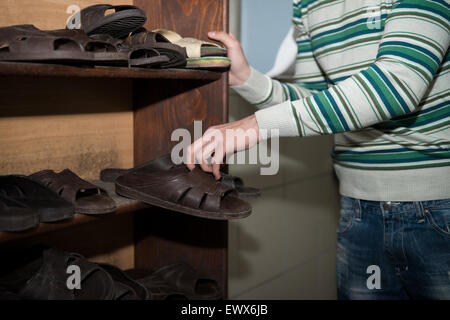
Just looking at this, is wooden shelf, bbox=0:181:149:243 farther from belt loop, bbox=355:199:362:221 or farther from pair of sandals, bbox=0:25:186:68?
belt loop, bbox=355:199:362:221

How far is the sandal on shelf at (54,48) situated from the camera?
0.78m

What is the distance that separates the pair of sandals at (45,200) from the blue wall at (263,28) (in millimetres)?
845

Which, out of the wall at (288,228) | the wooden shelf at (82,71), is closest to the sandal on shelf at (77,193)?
the wooden shelf at (82,71)

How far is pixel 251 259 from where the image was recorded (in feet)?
5.99

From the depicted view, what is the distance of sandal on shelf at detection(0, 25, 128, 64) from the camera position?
2.55 feet

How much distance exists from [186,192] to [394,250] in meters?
0.55

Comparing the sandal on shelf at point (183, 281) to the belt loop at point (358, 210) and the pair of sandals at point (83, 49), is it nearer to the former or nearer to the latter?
the belt loop at point (358, 210)

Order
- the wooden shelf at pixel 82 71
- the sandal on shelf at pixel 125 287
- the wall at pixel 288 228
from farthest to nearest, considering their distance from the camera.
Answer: the wall at pixel 288 228, the sandal on shelf at pixel 125 287, the wooden shelf at pixel 82 71

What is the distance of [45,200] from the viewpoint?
2.85 ft

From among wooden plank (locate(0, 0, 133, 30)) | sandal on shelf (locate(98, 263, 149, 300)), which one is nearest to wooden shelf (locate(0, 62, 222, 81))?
wooden plank (locate(0, 0, 133, 30))

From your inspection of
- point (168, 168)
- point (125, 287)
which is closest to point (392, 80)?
point (168, 168)

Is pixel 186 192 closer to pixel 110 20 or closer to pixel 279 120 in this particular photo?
pixel 279 120

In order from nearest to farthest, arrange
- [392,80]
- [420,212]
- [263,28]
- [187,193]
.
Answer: [392,80] < [187,193] < [420,212] < [263,28]
